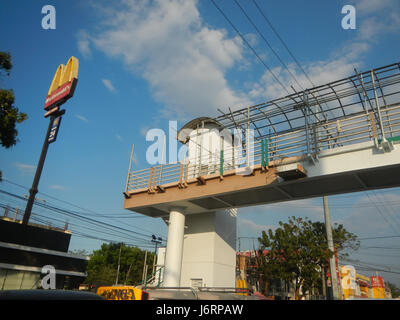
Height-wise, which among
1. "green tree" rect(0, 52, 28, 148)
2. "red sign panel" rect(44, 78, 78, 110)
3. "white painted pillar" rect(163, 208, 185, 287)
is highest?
"red sign panel" rect(44, 78, 78, 110)

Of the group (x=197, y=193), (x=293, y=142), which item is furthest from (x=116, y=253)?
(x=293, y=142)

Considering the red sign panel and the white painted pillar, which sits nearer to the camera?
the white painted pillar

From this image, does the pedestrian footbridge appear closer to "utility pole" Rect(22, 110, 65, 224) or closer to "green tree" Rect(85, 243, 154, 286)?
"utility pole" Rect(22, 110, 65, 224)

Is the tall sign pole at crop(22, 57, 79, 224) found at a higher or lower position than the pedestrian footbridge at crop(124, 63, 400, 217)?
higher

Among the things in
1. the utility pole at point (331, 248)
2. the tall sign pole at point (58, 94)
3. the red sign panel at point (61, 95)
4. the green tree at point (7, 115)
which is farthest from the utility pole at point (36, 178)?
the utility pole at point (331, 248)

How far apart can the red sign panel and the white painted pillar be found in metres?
11.3

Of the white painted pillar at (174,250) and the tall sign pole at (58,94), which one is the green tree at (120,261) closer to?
the tall sign pole at (58,94)

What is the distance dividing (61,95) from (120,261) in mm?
54090

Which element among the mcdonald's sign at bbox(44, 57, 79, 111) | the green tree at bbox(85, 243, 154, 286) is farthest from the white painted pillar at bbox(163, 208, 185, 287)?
the green tree at bbox(85, 243, 154, 286)

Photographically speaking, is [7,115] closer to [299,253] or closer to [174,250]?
[174,250]

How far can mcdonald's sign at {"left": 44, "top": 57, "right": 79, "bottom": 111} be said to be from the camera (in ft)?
72.5

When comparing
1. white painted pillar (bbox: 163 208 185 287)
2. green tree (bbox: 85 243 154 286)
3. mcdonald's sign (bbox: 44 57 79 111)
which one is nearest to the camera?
white painted pillar (bbox: 163 208 185 287)
